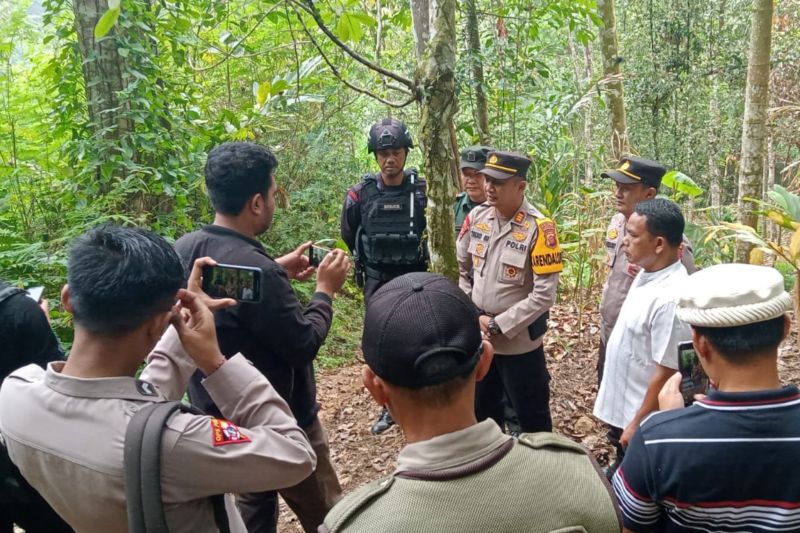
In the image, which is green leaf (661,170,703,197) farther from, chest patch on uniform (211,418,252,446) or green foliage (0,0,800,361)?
chest patch on uniform (211,418,252,446)

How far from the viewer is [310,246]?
2.88 m

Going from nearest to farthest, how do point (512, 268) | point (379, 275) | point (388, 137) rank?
point (512, 268) < point (388, 137) < point (379, 275)

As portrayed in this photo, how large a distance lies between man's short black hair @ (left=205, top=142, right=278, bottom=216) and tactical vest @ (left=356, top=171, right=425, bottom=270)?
2173 millimetres

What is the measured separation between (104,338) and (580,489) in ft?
3.91

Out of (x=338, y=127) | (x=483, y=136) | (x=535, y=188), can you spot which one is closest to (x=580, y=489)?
(x=483, y=136)

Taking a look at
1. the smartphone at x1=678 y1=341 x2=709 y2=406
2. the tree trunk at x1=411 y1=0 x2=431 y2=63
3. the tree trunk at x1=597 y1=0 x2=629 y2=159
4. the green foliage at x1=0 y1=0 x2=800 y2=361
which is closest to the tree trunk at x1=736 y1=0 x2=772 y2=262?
the green foliage at x1=0 y1=0 x2=800 y2=361

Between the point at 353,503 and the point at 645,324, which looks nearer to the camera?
the point at 353,503

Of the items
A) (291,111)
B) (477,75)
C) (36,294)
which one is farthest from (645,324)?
(291,111)

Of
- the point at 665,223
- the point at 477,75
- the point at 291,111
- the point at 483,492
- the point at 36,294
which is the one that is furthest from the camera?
the point at 291,111

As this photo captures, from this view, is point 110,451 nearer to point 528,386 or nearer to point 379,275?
point 528,386

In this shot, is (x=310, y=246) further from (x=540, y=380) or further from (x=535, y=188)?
(x=535, y=188)

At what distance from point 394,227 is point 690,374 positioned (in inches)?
112

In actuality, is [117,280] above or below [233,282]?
above

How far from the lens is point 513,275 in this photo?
374cm
